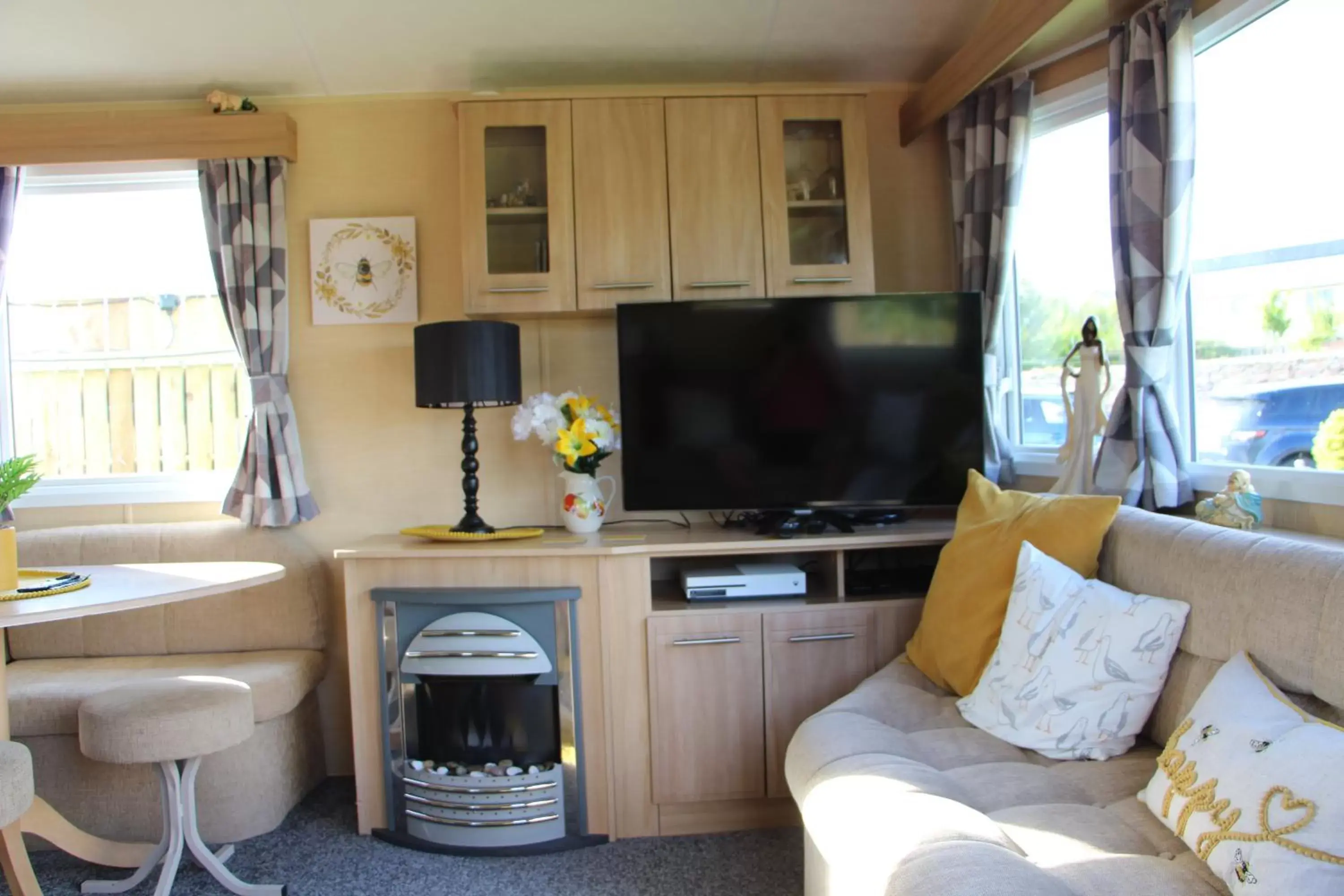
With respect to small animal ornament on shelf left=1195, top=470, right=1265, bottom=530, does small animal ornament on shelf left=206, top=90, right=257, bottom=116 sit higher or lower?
higher

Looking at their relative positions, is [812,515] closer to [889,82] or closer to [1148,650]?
[1148,650]

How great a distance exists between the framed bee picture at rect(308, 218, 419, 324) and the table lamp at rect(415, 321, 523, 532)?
0.42m

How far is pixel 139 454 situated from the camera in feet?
10.2

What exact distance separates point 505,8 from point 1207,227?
6.62ft

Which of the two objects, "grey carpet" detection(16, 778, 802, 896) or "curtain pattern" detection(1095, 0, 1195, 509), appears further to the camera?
"grey carpet" detection(16, 778, 802, 896)

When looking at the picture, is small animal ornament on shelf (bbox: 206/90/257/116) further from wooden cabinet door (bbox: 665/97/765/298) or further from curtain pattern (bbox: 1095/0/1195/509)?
curtain pattern (bbox: 1095/0/1195/509)

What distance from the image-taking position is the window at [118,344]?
3107mm

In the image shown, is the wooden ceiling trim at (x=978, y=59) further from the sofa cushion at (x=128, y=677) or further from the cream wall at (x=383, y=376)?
the sofa cushion at (x=128, y=677)

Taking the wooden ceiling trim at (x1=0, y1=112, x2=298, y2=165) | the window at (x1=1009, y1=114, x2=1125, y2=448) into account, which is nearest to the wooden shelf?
the window at (x1=1009, y1=114, x2=1125, y2=448)

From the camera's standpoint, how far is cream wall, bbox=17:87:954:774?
300 cm

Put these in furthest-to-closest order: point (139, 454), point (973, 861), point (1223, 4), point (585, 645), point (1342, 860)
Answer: point (139, 454), point (585, 645), point (1223, 4), point (973, 861), point (1342, 860)

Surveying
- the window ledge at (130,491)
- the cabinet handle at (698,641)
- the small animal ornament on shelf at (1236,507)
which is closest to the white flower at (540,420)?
the cabinet handle at (698,641)

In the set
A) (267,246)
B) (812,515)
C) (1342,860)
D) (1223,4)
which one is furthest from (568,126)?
(1342,860)

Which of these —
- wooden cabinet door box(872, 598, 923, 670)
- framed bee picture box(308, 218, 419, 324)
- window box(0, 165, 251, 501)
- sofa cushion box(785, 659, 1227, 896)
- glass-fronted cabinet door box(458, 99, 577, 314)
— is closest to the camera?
sofa cushion box(785, 659, 1227, 896)
